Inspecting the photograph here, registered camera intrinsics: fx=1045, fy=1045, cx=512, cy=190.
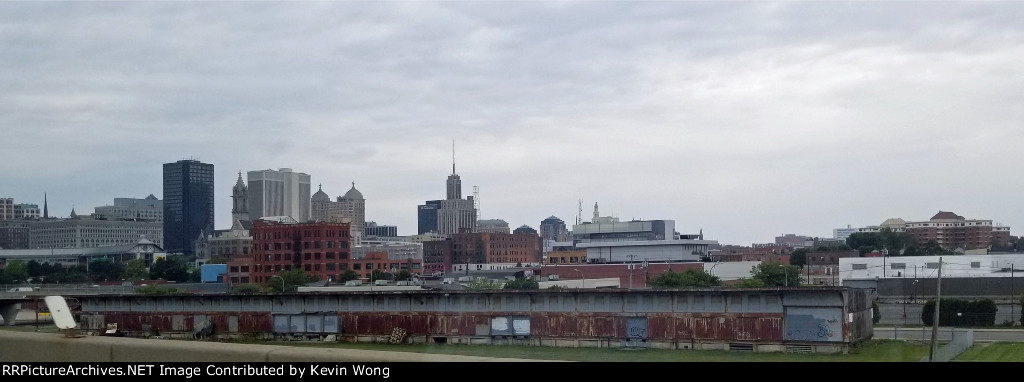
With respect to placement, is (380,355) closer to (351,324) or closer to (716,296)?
(716,296)

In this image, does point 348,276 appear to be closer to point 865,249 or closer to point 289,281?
point 289,281

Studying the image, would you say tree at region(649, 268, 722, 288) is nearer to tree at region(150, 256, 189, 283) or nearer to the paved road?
the paved road

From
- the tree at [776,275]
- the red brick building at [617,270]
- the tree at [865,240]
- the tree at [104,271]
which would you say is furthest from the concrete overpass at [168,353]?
the tree at [865,240]

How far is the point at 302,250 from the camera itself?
13275 centimetres

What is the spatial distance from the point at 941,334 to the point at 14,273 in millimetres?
70188

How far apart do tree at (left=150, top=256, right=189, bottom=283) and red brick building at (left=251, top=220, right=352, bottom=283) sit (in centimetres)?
920

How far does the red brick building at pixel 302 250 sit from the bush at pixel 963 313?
299 ft

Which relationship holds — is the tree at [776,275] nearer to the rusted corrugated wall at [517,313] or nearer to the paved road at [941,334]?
the paved road at [941,334]

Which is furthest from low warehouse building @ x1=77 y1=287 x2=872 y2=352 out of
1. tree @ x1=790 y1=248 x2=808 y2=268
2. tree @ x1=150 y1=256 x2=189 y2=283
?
tree @ x1=790 y1=248 x2=808 y2=268

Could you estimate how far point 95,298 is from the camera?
1631 inches

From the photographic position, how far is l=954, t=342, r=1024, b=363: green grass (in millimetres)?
28384

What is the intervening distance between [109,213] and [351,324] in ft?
457

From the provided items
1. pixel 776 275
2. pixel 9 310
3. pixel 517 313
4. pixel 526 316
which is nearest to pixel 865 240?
pixel 776 275
